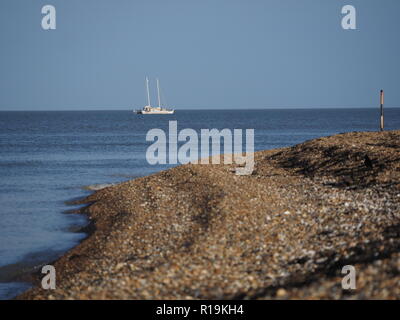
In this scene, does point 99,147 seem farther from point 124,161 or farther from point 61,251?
point 61,251

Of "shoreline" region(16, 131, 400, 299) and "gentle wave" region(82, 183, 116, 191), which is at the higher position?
"shoreline" region(16, 131, 400, 299)

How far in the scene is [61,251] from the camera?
1580 cm

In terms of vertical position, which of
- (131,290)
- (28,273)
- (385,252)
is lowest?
(28,273)

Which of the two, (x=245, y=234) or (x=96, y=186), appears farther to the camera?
(x=96, y=186)

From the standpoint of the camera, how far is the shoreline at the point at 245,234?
31.1 ft

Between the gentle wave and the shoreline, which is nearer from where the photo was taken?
the shoreline

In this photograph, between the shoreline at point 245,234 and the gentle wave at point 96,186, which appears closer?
the shoreline at point 245,234

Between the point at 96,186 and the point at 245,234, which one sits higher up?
the point at 245,234

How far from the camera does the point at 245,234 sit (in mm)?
12859

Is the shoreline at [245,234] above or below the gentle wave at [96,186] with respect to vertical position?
above

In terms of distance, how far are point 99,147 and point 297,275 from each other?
167 ft

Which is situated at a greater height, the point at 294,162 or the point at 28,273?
the point at 294,162

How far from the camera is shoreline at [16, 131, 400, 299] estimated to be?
9484 mm
